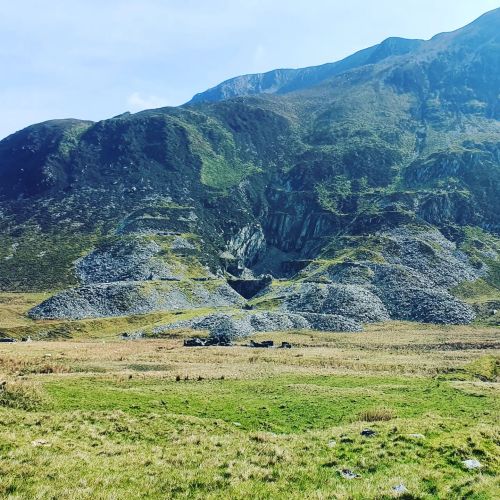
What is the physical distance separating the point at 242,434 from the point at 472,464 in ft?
35.6

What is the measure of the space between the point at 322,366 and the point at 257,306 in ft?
283

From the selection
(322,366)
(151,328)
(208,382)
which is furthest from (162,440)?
(151,328)

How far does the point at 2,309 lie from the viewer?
134000 mm

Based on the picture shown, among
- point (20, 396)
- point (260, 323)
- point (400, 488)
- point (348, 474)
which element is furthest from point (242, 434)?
point (260, 323)

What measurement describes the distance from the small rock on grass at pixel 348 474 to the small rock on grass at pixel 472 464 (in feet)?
13.6

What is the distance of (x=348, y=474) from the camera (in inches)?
711

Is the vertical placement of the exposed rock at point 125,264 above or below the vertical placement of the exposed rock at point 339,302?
above

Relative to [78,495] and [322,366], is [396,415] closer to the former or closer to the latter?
[78,495]

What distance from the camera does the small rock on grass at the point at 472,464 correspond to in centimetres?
1805

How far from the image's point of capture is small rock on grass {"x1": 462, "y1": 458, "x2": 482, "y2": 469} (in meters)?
18.0

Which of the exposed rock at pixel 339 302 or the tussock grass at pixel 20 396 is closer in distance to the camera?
the tussock grass at pixel 20 396

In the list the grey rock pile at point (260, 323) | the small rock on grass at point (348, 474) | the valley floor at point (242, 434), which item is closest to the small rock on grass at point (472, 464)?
the valley floor at point (242, 434)

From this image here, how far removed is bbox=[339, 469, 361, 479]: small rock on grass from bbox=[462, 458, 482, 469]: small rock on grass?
4154 millimetres

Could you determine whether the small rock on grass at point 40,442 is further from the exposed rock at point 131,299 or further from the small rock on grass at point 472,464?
the exposed rock at point 131,299
